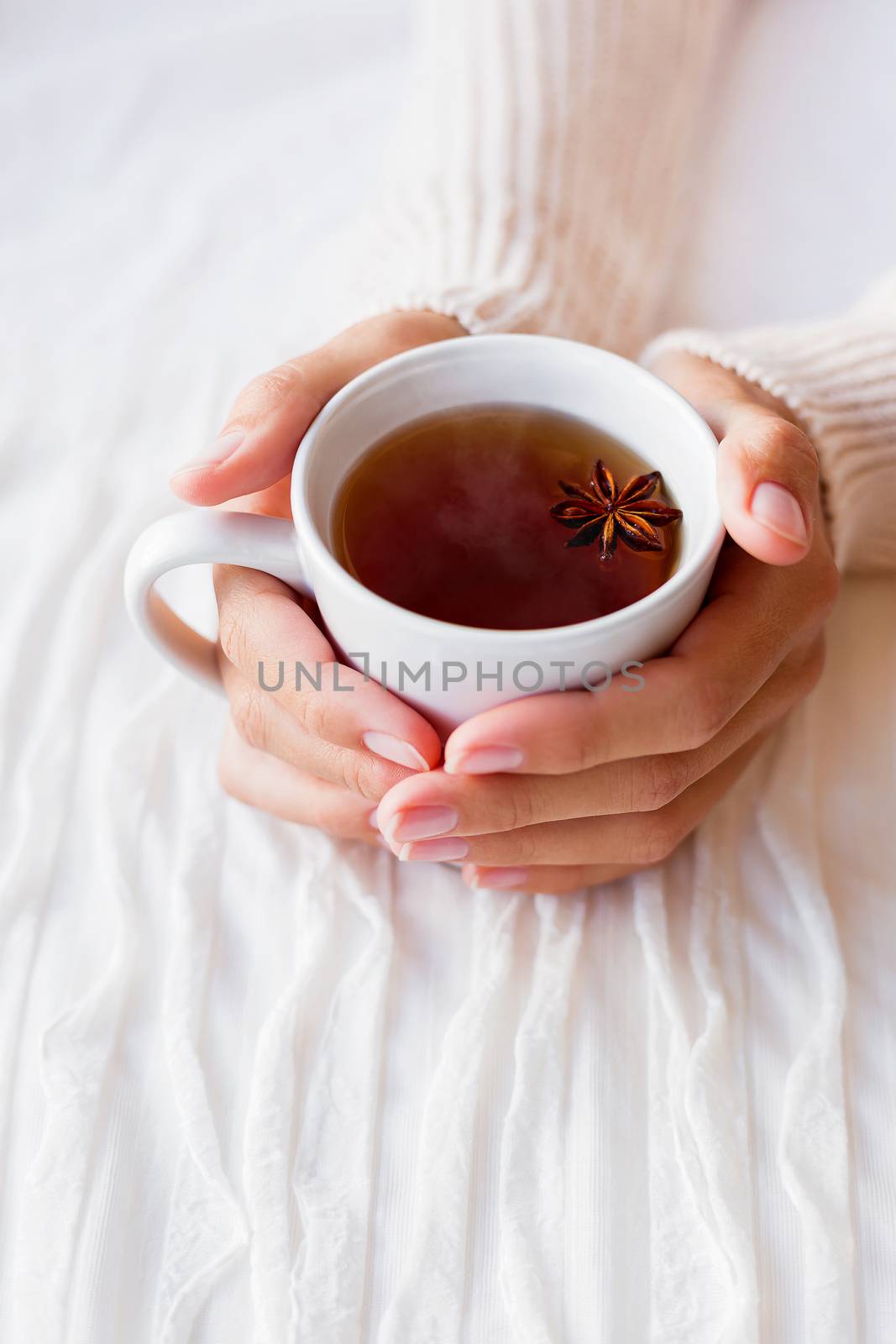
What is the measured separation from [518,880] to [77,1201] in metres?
0.35

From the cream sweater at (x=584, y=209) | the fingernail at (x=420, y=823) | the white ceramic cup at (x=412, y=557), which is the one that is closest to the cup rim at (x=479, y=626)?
the white ceramic cup at (x=412, y=557)

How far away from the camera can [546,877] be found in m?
0.79

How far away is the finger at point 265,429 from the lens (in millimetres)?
691

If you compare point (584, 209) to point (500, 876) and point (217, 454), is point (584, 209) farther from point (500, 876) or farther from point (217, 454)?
point (500, 876)

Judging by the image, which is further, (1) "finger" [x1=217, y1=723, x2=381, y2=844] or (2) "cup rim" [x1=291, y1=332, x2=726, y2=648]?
(1) "finger" [x1=217, y1=723, x2=381, y2=844]

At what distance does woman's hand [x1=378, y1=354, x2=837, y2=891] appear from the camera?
60 cm

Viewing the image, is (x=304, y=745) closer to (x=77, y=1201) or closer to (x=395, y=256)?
(x=77, y=1201)

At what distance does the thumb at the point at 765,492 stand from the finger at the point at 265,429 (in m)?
0.28

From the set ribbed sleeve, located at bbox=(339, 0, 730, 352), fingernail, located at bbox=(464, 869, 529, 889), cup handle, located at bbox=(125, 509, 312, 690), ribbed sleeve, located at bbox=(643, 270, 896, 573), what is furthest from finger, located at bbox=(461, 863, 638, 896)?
ribbed sleeve, located at bbox=(339, 0, 730, 352)

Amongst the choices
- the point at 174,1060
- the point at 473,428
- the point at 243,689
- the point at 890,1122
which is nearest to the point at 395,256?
the point at 473,428

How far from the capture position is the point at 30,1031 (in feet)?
2.47

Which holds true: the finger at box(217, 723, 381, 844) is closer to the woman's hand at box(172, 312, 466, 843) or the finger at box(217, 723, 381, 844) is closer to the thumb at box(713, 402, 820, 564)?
the woman's hand at box(172, 312, 466, 843)

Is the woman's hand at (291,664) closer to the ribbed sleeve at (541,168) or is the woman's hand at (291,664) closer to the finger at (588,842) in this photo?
the finger at (588,842)

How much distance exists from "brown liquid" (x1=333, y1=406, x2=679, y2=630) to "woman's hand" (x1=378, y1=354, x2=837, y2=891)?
69 millimetres
